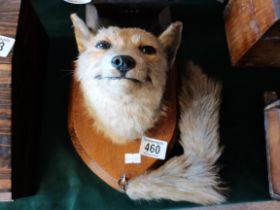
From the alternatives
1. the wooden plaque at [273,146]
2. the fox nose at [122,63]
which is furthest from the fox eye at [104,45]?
the wooden plaque at [273,146]

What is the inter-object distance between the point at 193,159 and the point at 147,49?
1.23 ft

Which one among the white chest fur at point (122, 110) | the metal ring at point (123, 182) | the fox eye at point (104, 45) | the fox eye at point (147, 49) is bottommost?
the metal ring at point (123, 182)

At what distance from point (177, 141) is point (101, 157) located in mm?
291

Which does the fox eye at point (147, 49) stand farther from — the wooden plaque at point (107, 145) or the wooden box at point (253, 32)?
the wooden box at point (253, 32)

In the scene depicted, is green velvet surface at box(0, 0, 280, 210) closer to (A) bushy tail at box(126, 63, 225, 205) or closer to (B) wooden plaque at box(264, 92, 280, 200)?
(B) wooden plaque at box(264, 92, 280, 200)

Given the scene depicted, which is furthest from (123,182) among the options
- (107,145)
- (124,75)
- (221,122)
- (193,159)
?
(221,122)

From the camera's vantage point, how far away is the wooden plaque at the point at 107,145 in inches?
39.5

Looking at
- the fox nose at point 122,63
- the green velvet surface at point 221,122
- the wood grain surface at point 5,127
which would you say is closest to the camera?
the fox nose at point 122,63

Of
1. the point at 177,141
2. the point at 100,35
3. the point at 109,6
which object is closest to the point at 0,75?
the point at 100,35

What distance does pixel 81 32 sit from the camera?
0.93 metres

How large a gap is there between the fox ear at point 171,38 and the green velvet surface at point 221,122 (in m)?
0.37

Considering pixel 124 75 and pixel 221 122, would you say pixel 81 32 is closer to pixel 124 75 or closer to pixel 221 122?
pixel 124 75

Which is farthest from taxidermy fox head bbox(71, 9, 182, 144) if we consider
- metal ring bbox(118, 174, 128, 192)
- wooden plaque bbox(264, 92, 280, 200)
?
wooden plaque bbox(264, 92, 280, 200)

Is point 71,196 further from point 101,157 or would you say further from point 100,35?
point 100,35
